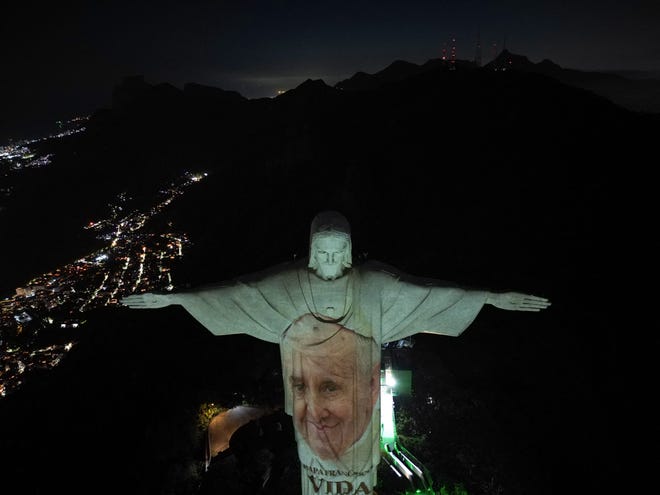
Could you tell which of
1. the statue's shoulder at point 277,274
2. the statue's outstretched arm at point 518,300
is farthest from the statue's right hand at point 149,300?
the statue's outstretched arm at point 518,300

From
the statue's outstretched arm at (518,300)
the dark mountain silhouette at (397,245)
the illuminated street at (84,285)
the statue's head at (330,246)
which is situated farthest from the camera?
the illuminated street at (84,285)

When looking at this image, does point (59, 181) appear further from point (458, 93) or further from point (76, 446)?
point (458, 93)

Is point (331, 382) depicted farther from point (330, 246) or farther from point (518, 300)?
point (518, 300)

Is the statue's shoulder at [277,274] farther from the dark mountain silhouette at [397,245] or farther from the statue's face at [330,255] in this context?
the dark mountain silhouette at [397,245]

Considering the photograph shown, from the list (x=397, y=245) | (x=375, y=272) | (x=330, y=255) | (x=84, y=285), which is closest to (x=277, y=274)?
(x=330, y=255)

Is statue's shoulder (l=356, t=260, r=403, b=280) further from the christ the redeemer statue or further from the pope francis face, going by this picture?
the pope francis face

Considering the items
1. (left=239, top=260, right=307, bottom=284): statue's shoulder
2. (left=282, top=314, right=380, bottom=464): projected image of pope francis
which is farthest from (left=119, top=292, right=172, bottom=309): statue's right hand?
(left=282, top=314, right=380, bottom=464): projected image of pope francis
